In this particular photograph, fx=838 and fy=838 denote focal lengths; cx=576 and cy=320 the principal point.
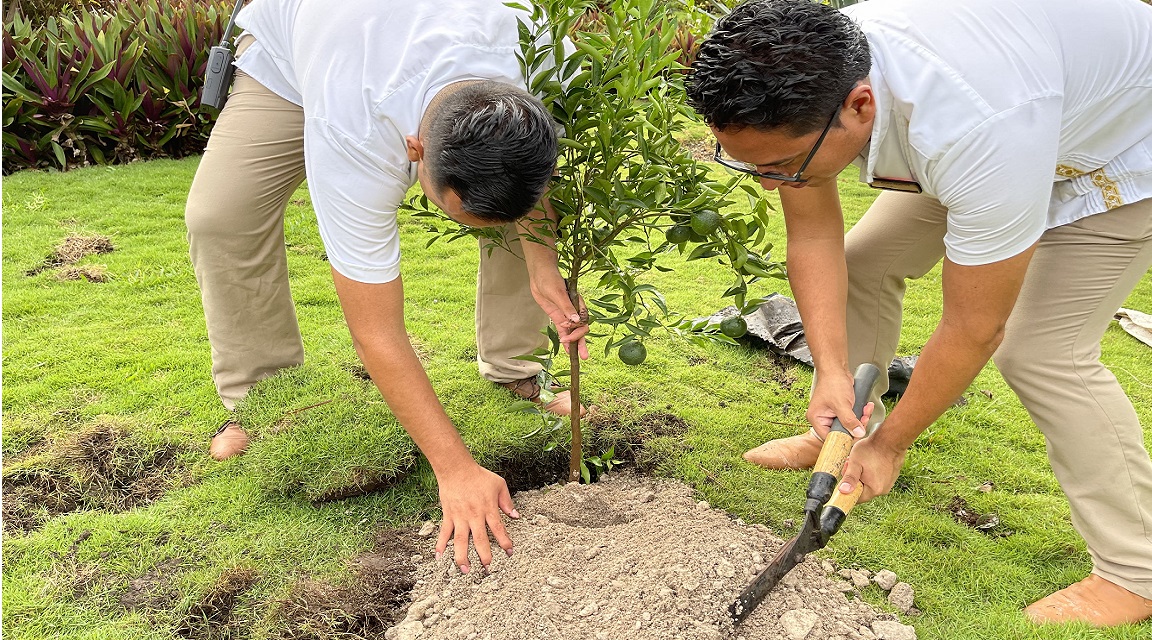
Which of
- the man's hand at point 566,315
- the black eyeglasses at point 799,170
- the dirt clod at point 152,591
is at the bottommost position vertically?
the dirt clod at point 152,591

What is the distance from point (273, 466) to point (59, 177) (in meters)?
4.49

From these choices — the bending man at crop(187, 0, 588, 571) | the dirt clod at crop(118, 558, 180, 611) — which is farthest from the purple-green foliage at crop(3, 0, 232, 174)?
the dirt clod at crop(118, 558, 180, 611)

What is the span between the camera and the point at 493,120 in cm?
187

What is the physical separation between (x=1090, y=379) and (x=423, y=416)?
1.80 m

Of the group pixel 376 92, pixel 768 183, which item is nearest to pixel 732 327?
pixel 768 183

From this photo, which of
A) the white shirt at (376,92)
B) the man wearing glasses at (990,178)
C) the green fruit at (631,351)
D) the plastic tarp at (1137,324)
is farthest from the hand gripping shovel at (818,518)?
the plastic tarp at (1137,324)

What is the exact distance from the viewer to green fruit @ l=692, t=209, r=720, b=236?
6.99 ft

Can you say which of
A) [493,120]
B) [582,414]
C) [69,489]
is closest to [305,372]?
[69,489]

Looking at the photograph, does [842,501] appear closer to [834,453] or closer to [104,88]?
[834,453]

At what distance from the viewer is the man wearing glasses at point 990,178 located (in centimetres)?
180

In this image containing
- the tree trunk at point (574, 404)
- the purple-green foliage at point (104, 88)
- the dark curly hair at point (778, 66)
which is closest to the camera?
the dark curly hair at point (778, 66)

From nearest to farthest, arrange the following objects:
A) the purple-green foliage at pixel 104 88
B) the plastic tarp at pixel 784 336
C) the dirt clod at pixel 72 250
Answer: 1. the plastic tarp at pixel 784 336
2. the dirt clod at pixel 72 250
3. the purple-green foliage at pixel 104 88

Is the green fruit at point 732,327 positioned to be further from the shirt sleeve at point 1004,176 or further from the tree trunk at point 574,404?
the shirt sleeve at point 1004,176

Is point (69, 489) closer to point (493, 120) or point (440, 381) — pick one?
point (440, 381)
